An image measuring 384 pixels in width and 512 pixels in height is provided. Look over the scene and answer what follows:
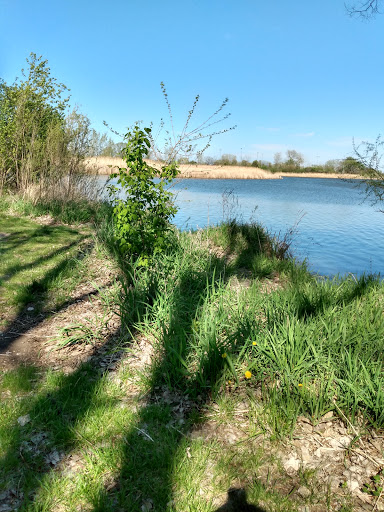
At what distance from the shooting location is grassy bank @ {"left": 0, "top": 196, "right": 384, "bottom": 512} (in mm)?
→ 2096

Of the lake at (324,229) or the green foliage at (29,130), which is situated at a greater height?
the green foliage at (29,130)

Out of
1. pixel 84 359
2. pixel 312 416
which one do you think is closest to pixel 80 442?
pixel 84 359

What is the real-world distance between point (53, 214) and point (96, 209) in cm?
120

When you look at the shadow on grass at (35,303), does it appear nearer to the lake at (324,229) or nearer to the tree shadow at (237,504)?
the lake at (324,229)

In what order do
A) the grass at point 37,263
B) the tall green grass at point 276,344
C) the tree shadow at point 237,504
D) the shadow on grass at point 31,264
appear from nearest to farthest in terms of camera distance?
the tree shadow at point 237,504 → the tall green grass at point 276,344 → the grass at point 37,263 → the shadow on grass at point 31,264

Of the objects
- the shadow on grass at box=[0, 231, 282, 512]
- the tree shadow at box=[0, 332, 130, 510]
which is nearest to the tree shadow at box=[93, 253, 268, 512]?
the shadow on grass at box=[0, 231, 282, 512]

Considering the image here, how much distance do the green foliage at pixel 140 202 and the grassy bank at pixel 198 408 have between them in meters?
0.93

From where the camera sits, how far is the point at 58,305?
4.44 meters

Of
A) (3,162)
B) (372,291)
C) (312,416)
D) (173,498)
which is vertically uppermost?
(3,162)

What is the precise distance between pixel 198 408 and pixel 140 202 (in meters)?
2.92

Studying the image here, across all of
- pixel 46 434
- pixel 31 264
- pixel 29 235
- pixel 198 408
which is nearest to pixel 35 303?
pixel 31 264

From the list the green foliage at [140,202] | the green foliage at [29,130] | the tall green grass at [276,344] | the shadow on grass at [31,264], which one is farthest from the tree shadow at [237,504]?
the green foliage at [29,130]

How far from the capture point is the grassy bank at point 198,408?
6.88 ft

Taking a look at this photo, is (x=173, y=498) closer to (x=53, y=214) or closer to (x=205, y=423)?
(x=205, y=423)
